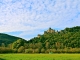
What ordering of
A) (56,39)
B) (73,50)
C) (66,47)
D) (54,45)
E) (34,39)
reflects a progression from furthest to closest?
(34,39) → (56,39) → (54,45) → (66,47) → (73,50)

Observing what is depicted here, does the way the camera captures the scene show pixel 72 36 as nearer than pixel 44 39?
Yes

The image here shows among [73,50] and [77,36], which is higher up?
[77,36]

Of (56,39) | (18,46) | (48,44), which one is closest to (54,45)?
(48,44)

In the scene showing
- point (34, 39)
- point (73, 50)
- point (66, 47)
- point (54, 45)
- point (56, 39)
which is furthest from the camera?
point (34, 39)

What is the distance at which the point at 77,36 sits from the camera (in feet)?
389

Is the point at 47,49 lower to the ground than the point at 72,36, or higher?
lower

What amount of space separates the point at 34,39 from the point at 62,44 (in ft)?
90.1

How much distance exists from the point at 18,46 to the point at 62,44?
78.4 feet

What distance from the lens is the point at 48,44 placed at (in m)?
118

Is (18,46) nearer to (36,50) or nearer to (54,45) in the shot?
(36,50)

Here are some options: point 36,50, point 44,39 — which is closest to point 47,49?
point 36,50

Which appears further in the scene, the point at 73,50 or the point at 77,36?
the point at 77,36

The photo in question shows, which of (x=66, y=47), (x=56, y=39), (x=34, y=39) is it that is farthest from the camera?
(x=34, y=39)

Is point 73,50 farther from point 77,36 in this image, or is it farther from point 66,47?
point 77,36
